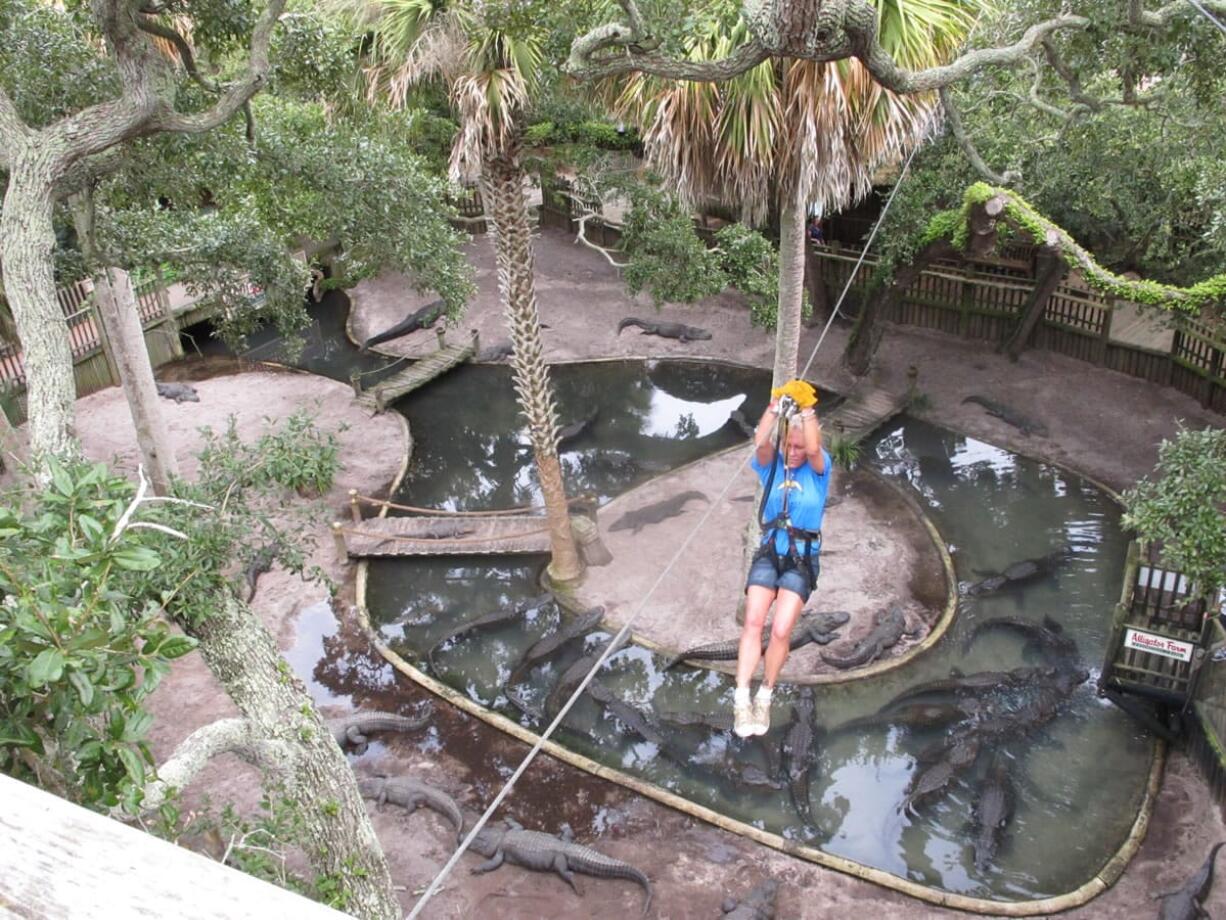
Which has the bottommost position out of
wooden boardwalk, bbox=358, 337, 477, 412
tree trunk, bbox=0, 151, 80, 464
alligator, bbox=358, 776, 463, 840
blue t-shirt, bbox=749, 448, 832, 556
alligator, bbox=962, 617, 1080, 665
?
wooden boardwalk, bbox=358, 337, 477, 412

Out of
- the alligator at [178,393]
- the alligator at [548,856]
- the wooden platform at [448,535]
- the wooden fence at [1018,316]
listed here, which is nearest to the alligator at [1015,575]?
the wooden fence at [1018,316]

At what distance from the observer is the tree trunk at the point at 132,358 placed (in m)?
11.8

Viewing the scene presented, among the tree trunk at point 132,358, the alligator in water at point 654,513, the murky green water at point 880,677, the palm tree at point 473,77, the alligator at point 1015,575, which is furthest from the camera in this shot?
the alligator in water at point 654,513

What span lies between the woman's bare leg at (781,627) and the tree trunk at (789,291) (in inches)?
175

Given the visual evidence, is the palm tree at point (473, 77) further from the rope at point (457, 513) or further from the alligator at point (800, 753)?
the alligator at point (800, 753)

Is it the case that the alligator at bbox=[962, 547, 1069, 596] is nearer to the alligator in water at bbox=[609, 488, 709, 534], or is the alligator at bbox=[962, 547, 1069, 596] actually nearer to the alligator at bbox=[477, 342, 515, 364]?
the alligator in water at bbox=[609, 488, 709, 534]

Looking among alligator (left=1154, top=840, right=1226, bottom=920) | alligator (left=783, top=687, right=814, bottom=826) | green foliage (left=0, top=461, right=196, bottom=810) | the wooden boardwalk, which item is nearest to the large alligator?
alligator (left=783, top=687, right=814, bottom=826)

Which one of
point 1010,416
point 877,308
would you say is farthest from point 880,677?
point 877,308

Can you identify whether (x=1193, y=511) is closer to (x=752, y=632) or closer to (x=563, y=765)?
(x=752, y=632)

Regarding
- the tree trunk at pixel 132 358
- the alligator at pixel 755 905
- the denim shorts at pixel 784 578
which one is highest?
the denim shorts at pixel 784 578

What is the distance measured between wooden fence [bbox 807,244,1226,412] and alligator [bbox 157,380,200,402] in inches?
464

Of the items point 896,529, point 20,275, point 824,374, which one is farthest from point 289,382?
point 20,275

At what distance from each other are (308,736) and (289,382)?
13.8 metres

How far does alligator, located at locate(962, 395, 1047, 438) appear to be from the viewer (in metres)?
14.6
